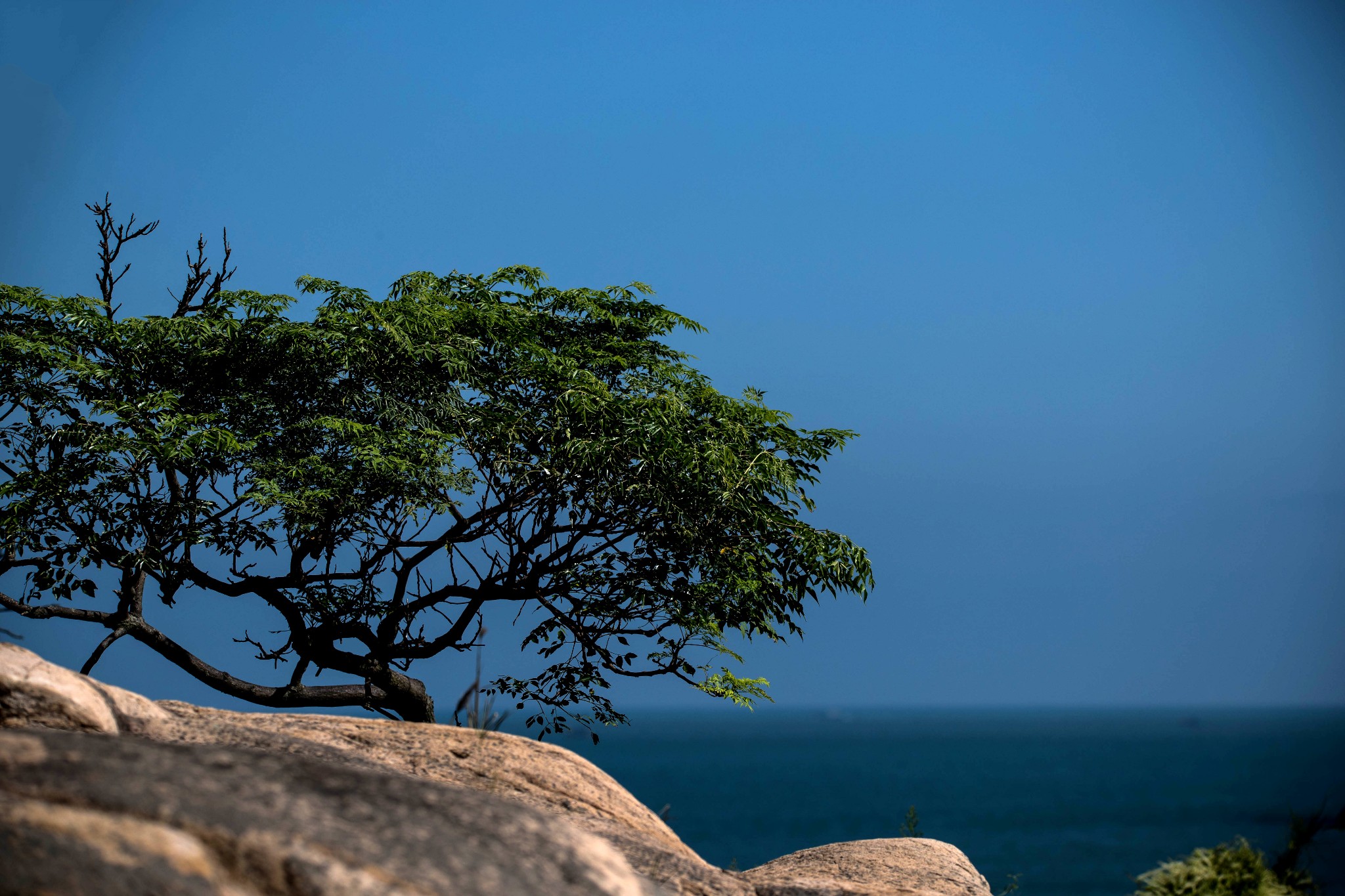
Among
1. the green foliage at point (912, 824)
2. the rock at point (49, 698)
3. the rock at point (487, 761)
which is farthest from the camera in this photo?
the green foliage at point (912, 824)

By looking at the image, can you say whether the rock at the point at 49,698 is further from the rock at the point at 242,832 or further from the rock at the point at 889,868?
the rock at the point at 889,868

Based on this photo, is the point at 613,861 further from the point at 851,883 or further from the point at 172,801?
the point at 851,883

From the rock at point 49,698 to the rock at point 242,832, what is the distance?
1.57 m

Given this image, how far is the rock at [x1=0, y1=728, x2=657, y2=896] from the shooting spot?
4285mm

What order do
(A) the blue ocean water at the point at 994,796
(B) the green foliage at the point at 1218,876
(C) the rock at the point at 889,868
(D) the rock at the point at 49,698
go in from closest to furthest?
(D) the rock at the point at 49,698, (B) the green foliage at the point at 1218,876, (C) the rock at the point at 889,868, (A) the blue ocean water at the point at 994,796

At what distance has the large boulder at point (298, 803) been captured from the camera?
4.35 m

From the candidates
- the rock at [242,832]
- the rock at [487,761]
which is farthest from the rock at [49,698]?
the rock at [242,832]

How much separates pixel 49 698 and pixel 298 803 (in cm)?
297

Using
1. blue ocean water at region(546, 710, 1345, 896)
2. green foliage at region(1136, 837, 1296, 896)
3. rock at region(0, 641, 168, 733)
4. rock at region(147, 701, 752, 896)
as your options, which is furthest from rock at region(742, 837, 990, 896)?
rock at region(0, 641, 168, 733)

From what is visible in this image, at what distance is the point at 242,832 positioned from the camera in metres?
4.45

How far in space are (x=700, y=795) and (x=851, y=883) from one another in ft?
A: 269

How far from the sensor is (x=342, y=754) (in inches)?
297

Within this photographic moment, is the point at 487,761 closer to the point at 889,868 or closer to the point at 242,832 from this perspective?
the point at 242,832

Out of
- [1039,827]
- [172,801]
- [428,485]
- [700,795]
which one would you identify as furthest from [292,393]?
[700,795]
